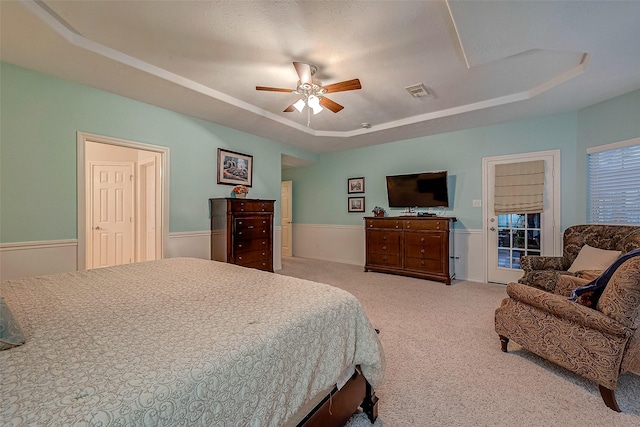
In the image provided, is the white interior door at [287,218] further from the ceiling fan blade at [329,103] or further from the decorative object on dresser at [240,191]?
the ceiling fan blade at [329,103]

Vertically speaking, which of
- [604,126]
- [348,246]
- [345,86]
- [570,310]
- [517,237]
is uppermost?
[345,86]

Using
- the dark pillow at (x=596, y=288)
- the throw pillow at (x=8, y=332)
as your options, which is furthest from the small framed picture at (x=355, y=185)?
the throw pillow at (x=8, y=332)

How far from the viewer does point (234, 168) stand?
4.29 metres

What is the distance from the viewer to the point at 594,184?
335 cm

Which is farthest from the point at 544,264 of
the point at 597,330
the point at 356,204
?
the point at 356,204

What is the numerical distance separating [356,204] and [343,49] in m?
3.58

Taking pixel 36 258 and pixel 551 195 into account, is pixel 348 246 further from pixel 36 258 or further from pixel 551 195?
pixel 36 258

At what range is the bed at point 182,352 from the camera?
0.65 m

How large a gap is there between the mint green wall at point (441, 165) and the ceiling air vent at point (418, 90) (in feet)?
5.33

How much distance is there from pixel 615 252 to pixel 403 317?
1.98 meters

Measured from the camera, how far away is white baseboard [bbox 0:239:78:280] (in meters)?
2.46

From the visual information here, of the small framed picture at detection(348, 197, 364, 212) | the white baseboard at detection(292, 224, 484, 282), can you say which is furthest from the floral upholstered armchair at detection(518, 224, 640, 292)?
the small framed picture at detection(348, 197, 364, 212)

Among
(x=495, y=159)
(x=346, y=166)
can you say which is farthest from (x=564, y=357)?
(x=346, y=166)

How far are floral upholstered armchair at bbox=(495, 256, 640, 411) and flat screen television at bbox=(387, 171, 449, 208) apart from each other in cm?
274
